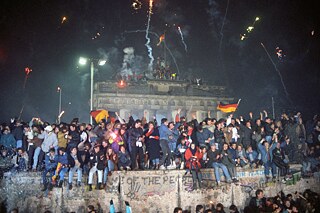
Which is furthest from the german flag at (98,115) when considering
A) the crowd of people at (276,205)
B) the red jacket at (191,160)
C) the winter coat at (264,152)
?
the winter coat at (264,152)

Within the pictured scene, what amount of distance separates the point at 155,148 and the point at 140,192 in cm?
189

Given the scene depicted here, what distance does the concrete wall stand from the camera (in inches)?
418

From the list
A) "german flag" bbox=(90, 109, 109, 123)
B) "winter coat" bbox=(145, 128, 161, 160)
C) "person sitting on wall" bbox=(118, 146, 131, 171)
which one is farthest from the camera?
"german flag" bbox=(90, 109, 109, 123)

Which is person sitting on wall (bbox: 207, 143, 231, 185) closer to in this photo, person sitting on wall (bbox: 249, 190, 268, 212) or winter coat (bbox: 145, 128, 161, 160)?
person sitting on wall (bbox: 249, 190, 268, 212)

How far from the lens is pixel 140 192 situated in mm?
11406

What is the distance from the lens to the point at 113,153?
11359mm

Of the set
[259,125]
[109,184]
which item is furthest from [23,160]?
[259,125]

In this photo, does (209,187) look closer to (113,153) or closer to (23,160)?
(113,153)

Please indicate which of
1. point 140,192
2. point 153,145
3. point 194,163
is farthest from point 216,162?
point 140,192

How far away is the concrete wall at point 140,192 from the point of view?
10.6 metres

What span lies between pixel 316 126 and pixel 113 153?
10.7 meters

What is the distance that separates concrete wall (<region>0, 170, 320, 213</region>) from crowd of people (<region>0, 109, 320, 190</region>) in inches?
13.3

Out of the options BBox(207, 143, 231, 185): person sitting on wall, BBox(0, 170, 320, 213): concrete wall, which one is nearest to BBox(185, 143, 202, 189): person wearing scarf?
BBox(0, 170, 320, 213): concrete wall

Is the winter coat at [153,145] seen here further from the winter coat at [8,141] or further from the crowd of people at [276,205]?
the winter coat at [8,141]
